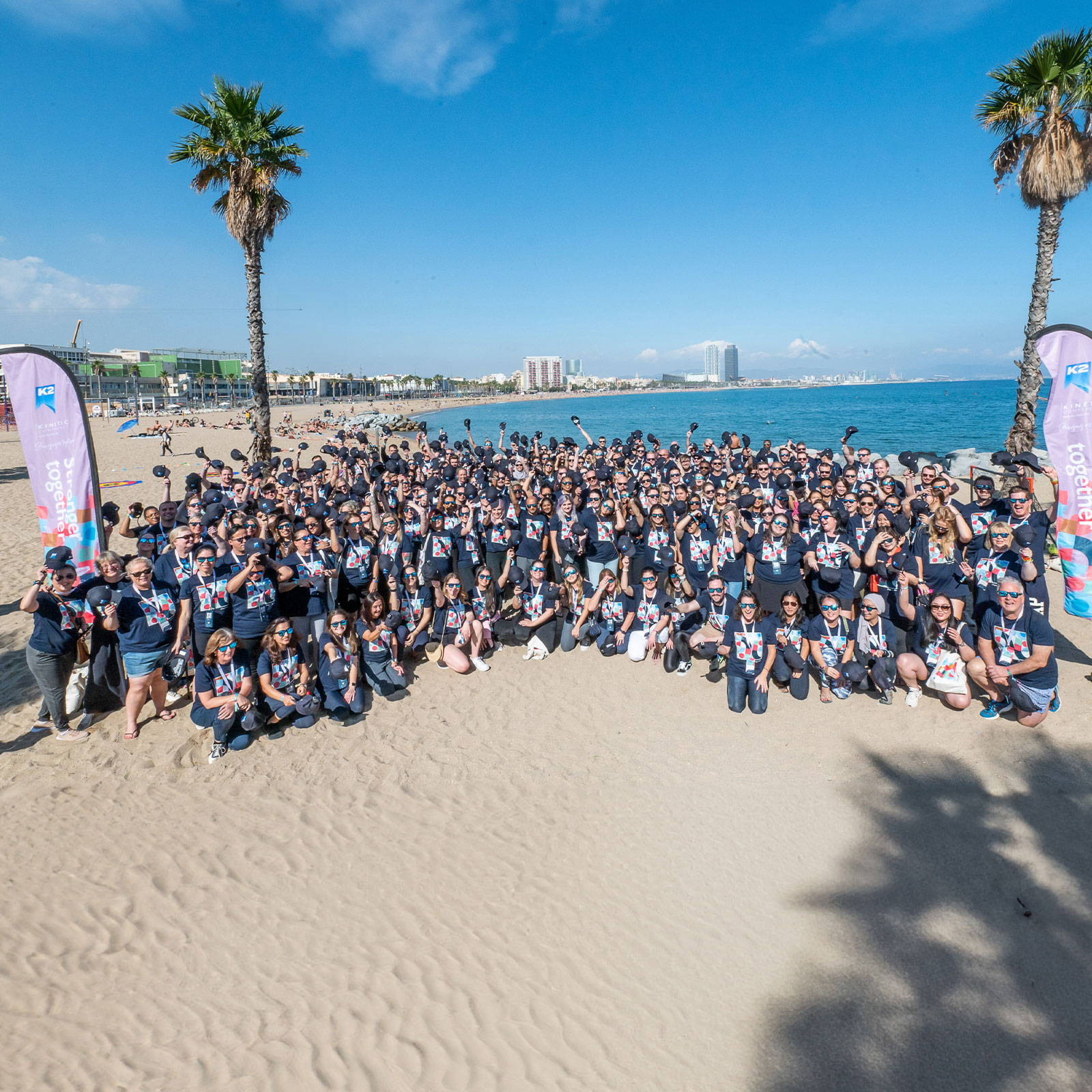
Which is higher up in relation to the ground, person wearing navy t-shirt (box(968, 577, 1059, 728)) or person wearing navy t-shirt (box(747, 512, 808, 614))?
person wearing navy t-shirt (box(747, 512, 808, 614))

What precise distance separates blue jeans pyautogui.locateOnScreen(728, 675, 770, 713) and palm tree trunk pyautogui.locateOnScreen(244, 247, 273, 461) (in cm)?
1464

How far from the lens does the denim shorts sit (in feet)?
21.8

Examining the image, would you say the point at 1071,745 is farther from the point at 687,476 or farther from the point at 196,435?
the point at 196,435

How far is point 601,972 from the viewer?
4191 mm

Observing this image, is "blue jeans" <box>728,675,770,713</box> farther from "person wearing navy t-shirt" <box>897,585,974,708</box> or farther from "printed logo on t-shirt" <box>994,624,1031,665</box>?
"printed logo on t-shirt" <box>994,624,1031,665</box>

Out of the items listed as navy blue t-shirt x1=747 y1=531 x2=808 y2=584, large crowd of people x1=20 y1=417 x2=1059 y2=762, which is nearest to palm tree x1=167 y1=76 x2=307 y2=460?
large crowd of people x1=20 y1=417 x2=1059 y2=762

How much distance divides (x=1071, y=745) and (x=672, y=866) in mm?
4491

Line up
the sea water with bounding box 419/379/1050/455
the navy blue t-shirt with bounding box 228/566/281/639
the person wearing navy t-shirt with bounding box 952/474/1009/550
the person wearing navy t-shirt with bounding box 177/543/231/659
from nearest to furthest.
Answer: the person wearing navy t-shirt with bounding box 177/543/231/659, the navy blue t-shirt with bounding box 228/566/281/639, the person wearing navy t-shirt with bounding box 952/474/1009/550, the sea water with bounding box 419/379/1050/455

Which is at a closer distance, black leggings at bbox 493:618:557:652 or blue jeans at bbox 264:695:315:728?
blue jeans at bbox 264:695:315:728

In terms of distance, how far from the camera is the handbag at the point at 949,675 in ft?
22.4

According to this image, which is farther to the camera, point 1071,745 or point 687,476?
point 687,476

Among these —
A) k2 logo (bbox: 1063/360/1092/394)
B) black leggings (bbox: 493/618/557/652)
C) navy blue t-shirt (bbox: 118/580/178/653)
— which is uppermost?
k2 logo (bbox: 1063/360/1092/394)

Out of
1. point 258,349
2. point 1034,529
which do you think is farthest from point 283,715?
point 258,349

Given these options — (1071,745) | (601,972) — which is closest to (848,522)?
(1071,745)
